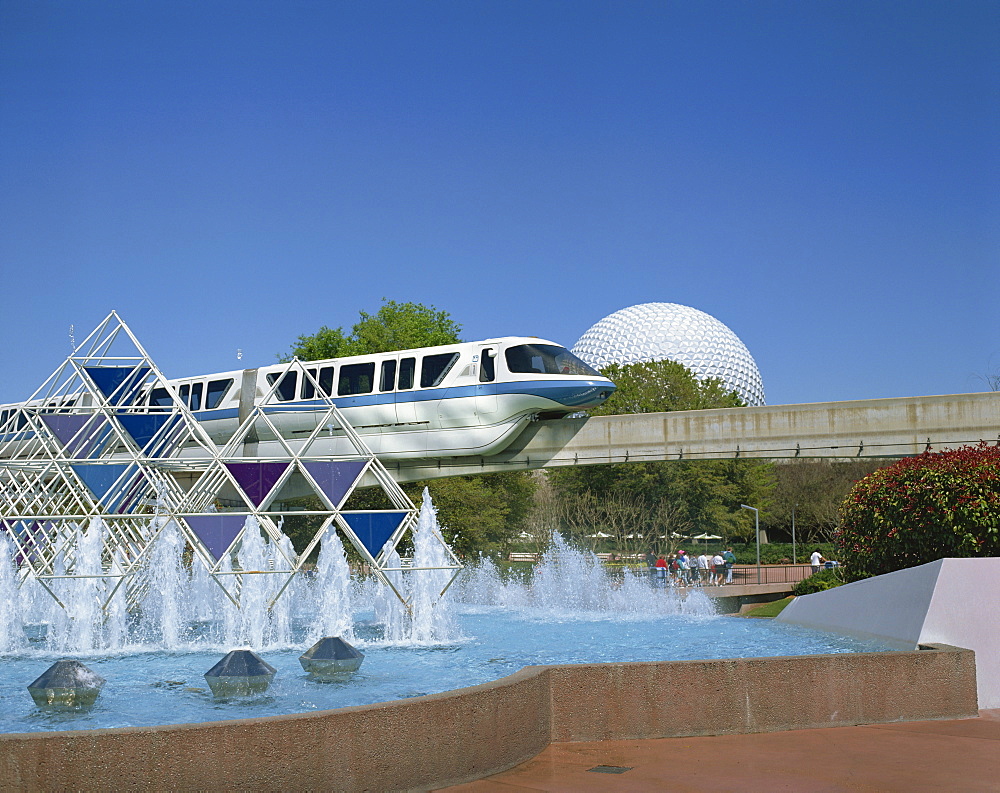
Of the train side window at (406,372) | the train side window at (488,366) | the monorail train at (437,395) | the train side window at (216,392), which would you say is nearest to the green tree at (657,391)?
the monorail train at (437,395)

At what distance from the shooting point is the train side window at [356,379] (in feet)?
101

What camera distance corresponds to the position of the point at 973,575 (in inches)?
442

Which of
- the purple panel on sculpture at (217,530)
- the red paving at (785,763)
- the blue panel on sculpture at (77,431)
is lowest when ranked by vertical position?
the red paving at (785,763)

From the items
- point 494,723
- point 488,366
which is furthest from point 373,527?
point 488,366

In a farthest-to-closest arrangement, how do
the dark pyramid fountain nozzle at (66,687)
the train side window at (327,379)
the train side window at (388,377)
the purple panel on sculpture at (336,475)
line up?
the train side window at (327,379) → the train side window at (388,377) → the purple panel on sculpture at (336,475) → the dark pyramid fountain nozzle at (66,687)

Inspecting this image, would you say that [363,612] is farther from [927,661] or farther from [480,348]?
[927,661]

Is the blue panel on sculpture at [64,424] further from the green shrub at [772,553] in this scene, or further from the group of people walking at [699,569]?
the green shrub at [772,553]

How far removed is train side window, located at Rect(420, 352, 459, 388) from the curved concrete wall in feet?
65.7

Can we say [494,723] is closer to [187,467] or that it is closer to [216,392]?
[187,467]

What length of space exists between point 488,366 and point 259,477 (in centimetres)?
1196

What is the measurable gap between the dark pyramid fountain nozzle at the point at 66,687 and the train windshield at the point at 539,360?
1939 centimetres

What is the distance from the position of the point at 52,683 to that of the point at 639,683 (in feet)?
18.8

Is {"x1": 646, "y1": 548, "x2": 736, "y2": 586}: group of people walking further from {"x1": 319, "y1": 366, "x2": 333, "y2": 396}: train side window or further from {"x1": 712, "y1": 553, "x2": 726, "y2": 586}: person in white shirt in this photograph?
{"x1": 319, "y1": 366, "x2": 333, "y2": 396}: train side window

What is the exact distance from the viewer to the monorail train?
28375 millimetres
